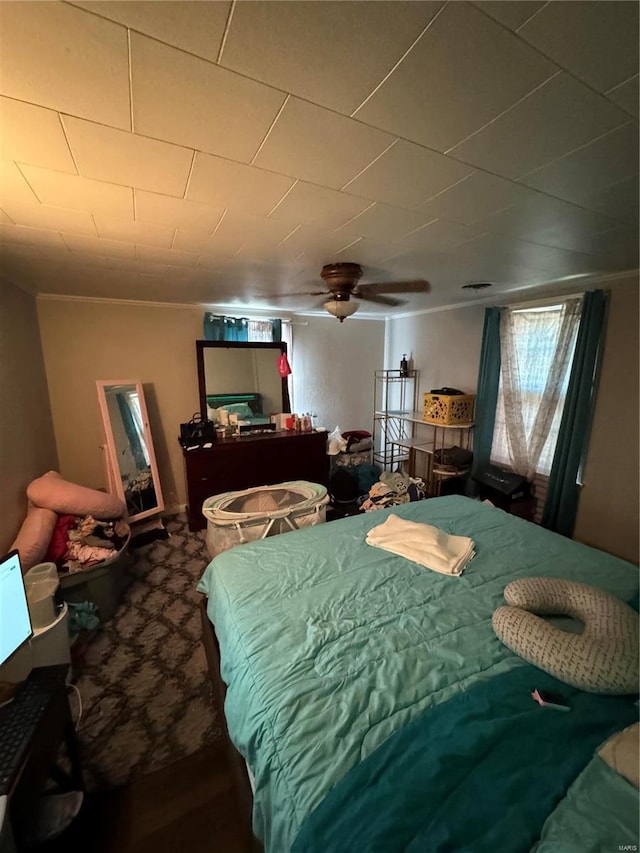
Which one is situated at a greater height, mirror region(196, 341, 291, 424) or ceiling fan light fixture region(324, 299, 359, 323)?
ceiling fan light fixture region(324, 299, 359, 323)

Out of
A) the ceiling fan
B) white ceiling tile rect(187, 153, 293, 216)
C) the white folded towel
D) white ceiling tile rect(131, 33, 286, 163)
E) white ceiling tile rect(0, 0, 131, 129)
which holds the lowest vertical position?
the white folded towel

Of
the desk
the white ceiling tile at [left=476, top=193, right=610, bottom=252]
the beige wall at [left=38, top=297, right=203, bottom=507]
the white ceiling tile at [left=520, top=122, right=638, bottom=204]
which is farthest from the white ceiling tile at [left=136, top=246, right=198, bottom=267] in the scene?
the desk

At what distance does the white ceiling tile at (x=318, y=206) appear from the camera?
1.20 meters

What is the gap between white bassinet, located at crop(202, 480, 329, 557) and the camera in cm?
203

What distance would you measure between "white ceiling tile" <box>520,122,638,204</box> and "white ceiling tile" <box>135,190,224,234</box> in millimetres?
1187

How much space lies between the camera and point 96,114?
2.68 feet

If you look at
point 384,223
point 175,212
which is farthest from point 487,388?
point 175,212

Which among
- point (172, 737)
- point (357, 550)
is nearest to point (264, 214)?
point (357, 550)

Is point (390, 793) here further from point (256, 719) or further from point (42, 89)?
point (42, 89)

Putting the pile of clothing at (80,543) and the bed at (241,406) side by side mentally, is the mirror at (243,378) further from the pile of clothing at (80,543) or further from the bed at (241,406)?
the pile of clothing at (80,543)

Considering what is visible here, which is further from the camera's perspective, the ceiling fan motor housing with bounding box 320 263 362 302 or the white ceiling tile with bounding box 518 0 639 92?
the ceiling fan motor housing with bounding box 320 263 362 302

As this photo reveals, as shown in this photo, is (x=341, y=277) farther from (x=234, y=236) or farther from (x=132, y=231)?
(x=132, y=231)

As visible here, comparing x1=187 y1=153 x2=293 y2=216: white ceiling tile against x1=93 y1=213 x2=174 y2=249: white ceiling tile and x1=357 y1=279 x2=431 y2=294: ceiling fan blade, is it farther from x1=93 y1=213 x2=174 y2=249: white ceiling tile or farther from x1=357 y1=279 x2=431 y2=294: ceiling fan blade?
x1=357 y1=279 x2=431 y2=294: ceiling fan blade

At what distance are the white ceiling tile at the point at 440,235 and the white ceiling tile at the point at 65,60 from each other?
4.03 ft
